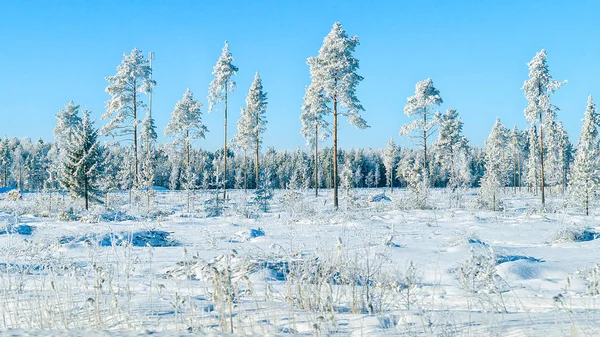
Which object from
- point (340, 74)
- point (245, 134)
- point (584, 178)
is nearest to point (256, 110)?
point (245, 134)

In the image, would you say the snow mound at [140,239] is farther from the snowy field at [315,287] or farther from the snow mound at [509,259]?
the snow mound at [509,259]

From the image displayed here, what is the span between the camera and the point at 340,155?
104312 mm

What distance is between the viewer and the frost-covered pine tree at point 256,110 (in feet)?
126

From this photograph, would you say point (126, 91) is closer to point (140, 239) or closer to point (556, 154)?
point (140, 239)

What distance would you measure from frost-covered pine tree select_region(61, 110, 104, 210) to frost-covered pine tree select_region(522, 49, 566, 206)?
938 inches

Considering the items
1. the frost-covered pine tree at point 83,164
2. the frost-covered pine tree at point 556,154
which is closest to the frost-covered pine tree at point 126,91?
the frost-covered pine tree at point 83,164

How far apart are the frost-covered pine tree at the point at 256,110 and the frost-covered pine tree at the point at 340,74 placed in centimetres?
1598

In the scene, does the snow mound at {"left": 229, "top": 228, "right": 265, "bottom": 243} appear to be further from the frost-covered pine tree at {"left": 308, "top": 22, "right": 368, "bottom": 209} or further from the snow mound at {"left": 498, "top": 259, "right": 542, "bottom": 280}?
the frost-covered pine tree at {"left": 308, "top": 22, "right": 368, "bottom": 209}

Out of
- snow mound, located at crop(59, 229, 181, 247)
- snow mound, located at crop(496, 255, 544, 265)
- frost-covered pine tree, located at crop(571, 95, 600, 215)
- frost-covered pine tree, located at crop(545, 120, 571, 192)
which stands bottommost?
snow mound, located at crop(59, 229, 181, 247)

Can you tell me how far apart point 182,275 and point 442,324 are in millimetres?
3554

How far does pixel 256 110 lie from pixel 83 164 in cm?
1924

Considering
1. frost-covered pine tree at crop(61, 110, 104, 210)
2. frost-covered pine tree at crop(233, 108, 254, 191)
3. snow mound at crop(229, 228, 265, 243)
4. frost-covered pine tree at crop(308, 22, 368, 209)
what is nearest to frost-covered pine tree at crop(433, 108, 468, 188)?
frost-covered pine tree at crop(233, 108, 254, 191)

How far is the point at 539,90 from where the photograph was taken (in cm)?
2612

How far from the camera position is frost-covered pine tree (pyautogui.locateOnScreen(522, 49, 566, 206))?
2562 cm
